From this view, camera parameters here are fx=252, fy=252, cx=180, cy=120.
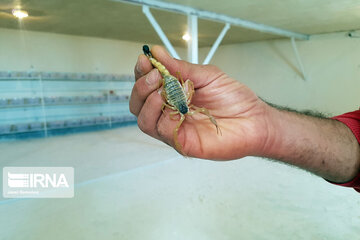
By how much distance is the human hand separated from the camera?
1083 mm

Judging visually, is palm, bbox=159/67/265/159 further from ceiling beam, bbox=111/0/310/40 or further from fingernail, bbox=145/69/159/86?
ceiling beam, bbox=111/0/310/40

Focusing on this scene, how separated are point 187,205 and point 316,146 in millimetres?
1497

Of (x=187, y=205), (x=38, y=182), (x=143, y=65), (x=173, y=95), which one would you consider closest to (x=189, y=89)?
(x=173, y=95)

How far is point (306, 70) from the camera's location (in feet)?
22.0

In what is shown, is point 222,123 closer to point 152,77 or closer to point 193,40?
point 152,77

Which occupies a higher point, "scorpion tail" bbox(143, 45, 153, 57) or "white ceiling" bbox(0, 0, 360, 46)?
"white ceiling" bbox(0, 0, 360, 46)

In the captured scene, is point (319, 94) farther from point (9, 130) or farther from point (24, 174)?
point (9, 130)

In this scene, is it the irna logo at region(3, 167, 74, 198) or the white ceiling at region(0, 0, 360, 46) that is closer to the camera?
the irna logo at region(3, 167, 74, 198)

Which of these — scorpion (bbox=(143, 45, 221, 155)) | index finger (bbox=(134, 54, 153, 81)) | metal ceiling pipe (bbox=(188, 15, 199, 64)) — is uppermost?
metal ceiling pipe (bbox=(188, 15, 199, 64))

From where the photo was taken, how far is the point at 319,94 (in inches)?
257

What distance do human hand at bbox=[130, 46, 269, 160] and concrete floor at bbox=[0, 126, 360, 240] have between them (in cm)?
109

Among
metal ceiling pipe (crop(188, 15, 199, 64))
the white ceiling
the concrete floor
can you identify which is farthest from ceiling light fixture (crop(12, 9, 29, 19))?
metal ceiling pipe (crop(188, 15, 199, 64))

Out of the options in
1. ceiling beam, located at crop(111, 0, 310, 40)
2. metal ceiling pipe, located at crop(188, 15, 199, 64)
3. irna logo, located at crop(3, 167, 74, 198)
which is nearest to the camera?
irna logo, located at crop(3, 167, 74, 198)

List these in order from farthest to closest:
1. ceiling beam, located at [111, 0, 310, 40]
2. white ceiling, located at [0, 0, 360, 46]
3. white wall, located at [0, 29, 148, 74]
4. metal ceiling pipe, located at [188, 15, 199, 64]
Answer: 1. white wall, located at [0, 29, 148, 74]
2. metal ceiling pipe, located at [188, 15, 199, 64]
3. white ceiling, located at [0, 0, 360, 46]
4. ceiling beam, located at [111, 0, 310, 40]
